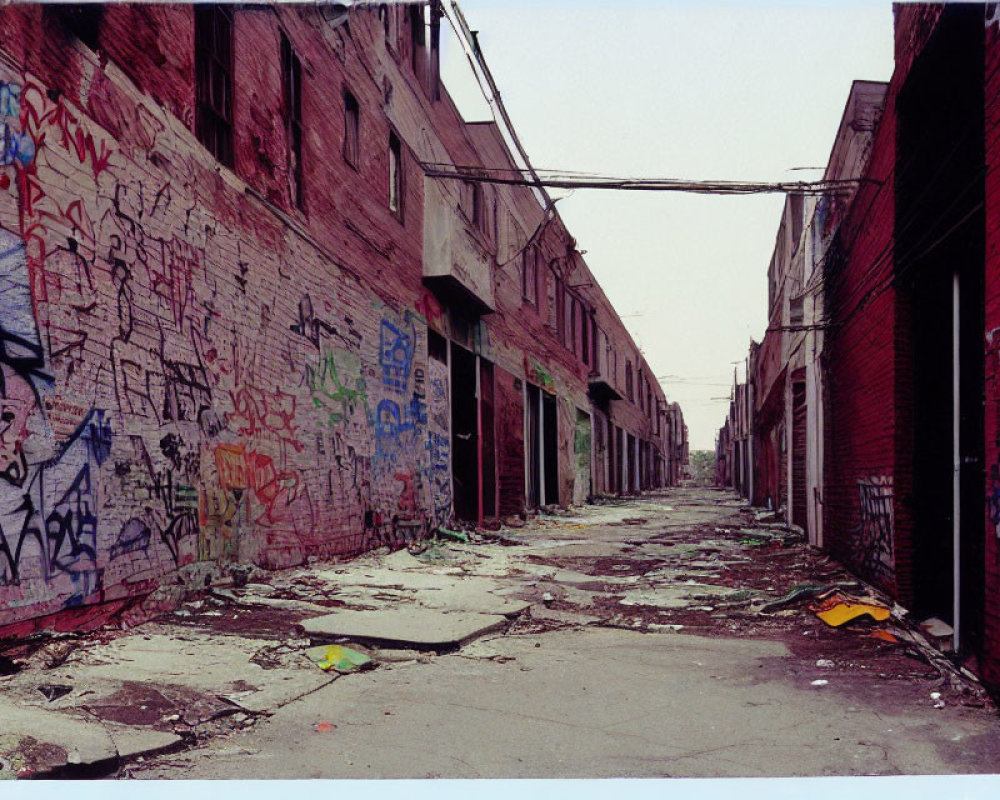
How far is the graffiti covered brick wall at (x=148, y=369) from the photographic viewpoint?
445 cm

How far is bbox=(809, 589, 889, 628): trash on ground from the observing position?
5750 millimetres

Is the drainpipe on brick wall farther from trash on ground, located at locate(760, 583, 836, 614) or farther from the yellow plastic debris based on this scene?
trash on ground, located at locate(760, 583, 836, 614)

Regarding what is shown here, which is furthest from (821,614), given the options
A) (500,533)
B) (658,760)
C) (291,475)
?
(500,533)

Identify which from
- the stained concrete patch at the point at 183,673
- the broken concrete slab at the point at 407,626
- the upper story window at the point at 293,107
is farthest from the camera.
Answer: the upper story window at the point at 293,107

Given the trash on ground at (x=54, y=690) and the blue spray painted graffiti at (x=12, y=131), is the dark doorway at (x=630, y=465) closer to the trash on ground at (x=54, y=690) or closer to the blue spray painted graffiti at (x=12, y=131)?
the blue spray painted graffiti at (x=12, y=131)

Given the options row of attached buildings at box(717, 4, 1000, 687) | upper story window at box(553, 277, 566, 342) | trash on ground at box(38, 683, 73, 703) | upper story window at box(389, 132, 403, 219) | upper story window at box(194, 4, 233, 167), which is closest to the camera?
trash on ground at box(38, 683, 73, 703)

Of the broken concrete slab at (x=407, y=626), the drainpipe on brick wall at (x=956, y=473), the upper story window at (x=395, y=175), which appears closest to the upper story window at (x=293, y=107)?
the upper story window at (x=395, y=175)

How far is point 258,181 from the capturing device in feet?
23.7

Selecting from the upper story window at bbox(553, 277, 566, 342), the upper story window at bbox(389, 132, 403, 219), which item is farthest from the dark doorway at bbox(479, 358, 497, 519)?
the upper story window at bbox(553, 277, 566, 342)

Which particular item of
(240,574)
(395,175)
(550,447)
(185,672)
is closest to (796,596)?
(240,574)

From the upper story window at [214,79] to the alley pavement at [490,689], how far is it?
11.3ft

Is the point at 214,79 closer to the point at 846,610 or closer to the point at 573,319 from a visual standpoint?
the point at 846,610

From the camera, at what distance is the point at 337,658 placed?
4.61 m

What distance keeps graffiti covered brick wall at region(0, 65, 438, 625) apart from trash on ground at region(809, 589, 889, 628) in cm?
437
